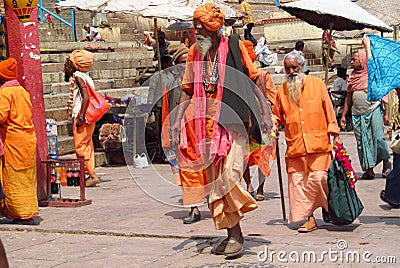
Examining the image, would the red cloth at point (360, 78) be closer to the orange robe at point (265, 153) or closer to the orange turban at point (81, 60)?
the orange robe at point (265, 153)

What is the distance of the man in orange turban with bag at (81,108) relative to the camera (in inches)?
452

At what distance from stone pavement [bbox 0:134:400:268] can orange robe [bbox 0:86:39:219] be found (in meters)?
0.22

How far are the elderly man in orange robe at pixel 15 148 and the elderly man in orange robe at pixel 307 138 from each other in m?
2.63

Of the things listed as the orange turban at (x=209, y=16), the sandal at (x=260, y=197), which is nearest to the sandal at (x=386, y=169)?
the sandal at (x=260, y=197)

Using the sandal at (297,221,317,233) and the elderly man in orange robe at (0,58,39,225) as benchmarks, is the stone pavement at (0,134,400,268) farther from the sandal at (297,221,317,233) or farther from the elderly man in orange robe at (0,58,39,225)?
the elderly man in orange robe at (0,58,39,225)

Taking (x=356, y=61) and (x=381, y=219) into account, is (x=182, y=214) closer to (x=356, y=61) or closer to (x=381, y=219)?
(x=381, y=219)

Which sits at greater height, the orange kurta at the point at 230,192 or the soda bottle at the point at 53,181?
the orange kurta at the point at 230,192

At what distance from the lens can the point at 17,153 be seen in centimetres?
873

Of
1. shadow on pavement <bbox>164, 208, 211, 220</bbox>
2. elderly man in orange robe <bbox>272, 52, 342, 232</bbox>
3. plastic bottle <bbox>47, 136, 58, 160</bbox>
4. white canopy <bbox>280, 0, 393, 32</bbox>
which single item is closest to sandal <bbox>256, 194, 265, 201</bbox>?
shadow on pavement <bbox>164, 208, 211, 220</bbox>

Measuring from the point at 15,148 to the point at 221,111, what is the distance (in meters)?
2.69

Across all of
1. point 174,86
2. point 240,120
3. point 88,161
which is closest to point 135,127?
point 88,161

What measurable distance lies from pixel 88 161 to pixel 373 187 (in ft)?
12.5

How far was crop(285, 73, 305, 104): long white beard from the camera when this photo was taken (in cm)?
805

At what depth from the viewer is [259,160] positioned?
10.1 m
